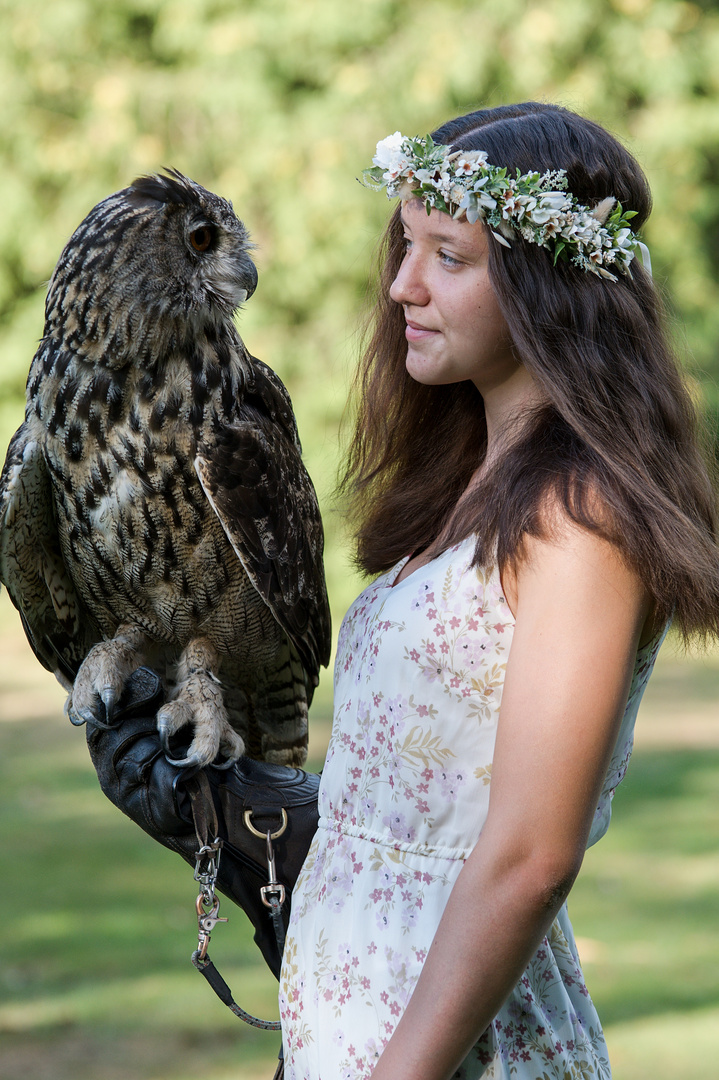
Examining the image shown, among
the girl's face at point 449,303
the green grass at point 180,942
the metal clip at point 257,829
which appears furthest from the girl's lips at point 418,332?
the green grass at point 180,942

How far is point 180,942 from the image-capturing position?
4926 mm

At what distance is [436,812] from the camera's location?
1458 mm

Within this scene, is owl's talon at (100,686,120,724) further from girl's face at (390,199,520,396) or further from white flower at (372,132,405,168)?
white flower at (372,132,405,168)

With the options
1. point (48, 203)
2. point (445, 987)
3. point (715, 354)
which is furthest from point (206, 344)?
point (715, 354)

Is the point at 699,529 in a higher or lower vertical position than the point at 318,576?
higher

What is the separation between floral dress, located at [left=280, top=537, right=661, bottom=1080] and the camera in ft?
4.65

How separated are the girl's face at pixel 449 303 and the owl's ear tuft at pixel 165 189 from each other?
0.78 meters

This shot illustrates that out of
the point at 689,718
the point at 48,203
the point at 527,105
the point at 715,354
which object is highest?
the point at 48,203

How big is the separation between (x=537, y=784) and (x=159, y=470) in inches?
47.6

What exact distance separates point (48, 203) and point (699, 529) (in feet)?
36.5

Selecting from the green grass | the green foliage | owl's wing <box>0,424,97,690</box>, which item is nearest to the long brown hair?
owl's wing <box>0,424,97,690</box>

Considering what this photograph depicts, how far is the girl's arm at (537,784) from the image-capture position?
123 centimetres

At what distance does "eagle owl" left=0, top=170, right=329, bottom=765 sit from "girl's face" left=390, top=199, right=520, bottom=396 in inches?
30.8

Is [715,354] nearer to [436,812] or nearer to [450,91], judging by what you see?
[450,91]
